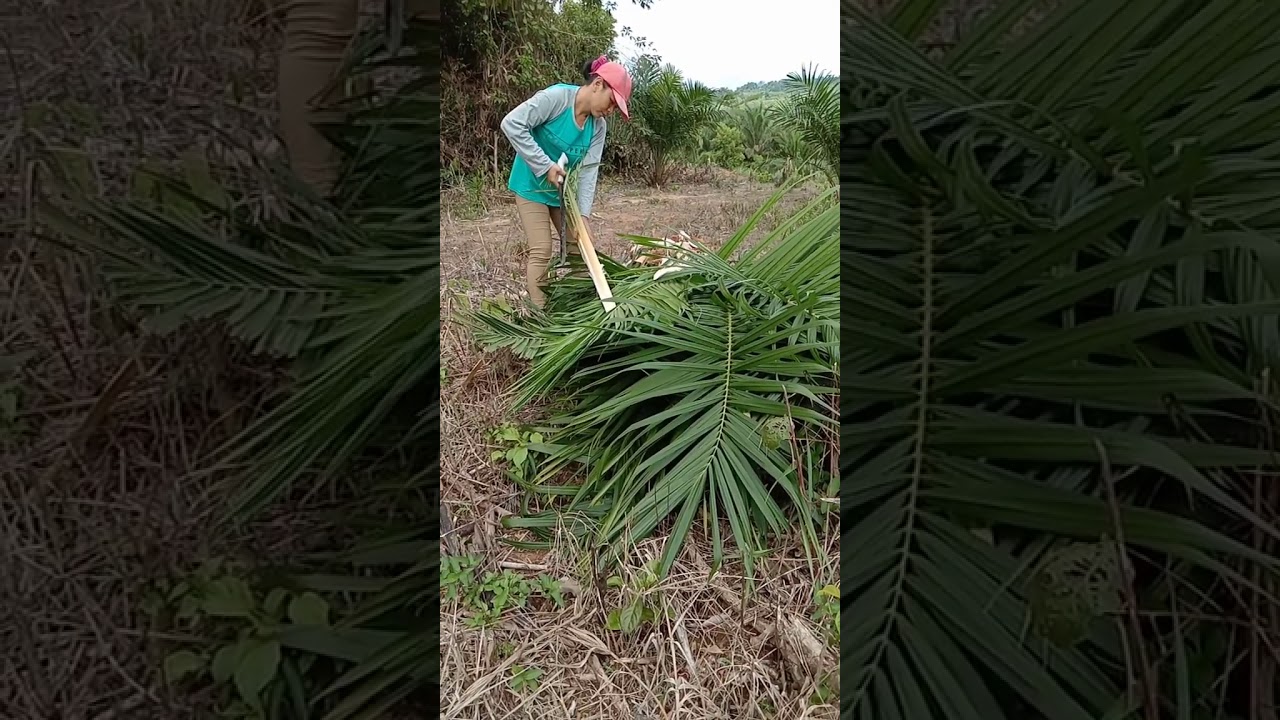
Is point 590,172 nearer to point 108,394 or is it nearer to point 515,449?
point 515,449

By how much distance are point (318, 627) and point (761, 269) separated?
3.85 feet

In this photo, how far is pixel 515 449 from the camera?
1.43 metres

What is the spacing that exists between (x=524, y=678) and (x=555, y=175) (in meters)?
0.96

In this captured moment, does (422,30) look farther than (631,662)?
No

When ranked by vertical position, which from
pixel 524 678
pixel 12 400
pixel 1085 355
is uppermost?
pixel 1085 355

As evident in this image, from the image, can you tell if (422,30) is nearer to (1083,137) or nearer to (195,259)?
(195,259)

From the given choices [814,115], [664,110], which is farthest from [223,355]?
[664,110]

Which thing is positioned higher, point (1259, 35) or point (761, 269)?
point (1259, 35)

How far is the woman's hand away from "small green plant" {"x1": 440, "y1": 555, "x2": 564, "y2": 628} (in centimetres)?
78

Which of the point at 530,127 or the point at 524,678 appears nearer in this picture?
the point at 524,678

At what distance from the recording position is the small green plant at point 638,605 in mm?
1172

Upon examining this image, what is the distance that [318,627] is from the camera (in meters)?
0.36

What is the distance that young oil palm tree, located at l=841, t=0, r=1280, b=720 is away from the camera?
309 mm

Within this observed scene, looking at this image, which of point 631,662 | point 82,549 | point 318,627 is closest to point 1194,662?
point 318,627
